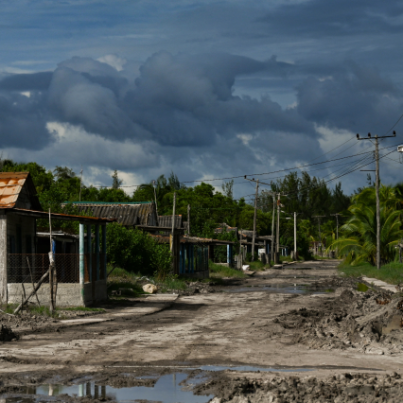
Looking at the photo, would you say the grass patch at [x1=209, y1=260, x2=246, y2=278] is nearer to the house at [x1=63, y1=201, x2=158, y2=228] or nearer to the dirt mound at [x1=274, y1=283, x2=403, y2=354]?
the house at [x1=63, y1=201, x2=158, y2=228]

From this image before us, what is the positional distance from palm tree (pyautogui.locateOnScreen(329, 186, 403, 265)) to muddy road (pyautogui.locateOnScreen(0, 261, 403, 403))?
28.6 metres

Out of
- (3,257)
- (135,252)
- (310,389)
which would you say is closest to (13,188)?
(3,257)

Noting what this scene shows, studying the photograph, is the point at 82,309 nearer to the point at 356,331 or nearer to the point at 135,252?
the point at 356,331

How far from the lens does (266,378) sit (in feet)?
28.2

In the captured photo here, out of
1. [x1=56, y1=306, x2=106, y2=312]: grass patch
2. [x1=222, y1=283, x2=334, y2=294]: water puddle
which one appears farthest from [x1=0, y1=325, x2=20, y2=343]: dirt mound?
[x1=222, y1=283, x2=334, y2=294]: water puddle

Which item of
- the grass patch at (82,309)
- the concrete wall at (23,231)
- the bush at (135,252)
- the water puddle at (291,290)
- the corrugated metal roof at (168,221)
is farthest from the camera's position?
the corrugated metal roof at (168,221)

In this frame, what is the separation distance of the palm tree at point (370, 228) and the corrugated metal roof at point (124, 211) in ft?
48.9

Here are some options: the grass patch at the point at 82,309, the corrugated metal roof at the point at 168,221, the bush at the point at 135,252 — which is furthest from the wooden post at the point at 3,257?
the corrugated metal roof at the point at 168,221

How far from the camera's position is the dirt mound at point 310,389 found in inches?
294

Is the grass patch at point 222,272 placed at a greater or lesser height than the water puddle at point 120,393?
lesser

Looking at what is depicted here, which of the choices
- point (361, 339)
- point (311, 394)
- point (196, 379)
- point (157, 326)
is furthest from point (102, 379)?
point (157, 326)

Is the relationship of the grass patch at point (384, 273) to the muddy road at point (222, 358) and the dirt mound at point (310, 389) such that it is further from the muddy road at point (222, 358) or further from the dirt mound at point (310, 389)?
the dirt mound at point (310, 389)

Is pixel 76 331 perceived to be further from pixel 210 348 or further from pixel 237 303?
pixel 237 303

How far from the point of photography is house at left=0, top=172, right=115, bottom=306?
1886 cm
